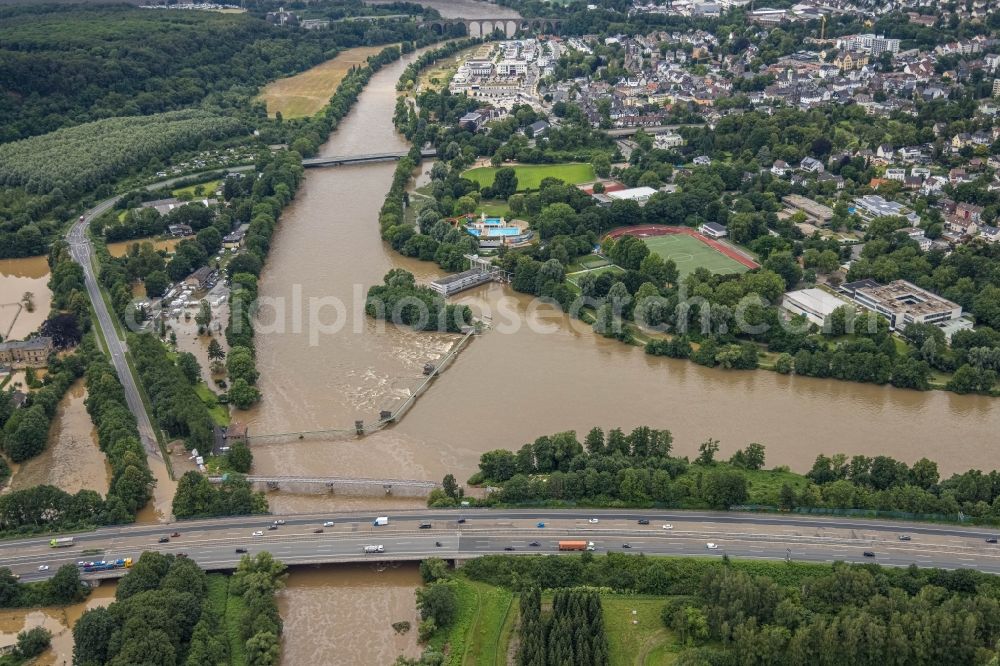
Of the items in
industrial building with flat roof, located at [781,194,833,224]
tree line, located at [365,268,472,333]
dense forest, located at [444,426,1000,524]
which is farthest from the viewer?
industrial building with flat roof, located at [781,194,833,224]

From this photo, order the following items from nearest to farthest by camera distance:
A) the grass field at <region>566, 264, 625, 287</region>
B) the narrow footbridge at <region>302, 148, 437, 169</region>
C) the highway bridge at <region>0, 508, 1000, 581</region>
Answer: the highway bridge at <region>0, 508, 1000, 581</region> → the grass field at <region>566, 264, 625, 287</region> → the narrow footbridge at <region>302, 148, 437, 169</region>

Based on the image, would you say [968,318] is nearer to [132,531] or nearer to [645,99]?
[132,531]

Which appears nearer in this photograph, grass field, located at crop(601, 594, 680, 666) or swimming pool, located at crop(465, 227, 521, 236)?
grass field, located at crop(601, 594, 680, 666)

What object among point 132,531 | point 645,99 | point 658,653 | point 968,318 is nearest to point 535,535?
point 658,653

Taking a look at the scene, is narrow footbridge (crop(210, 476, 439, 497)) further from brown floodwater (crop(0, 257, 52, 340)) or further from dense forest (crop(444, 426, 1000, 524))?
brown floodwater (crop(0, 257, 52, 340))

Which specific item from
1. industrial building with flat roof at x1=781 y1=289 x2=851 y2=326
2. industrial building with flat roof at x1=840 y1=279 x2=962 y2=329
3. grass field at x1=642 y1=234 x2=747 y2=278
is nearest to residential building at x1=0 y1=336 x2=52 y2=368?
grass field at x1=642 y1=234 x2=747 y2=278

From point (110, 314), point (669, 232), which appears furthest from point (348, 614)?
point (669, 232)

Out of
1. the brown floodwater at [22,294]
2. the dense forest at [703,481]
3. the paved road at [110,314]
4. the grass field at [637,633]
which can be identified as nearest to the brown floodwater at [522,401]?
the dense forest at [703,481]
